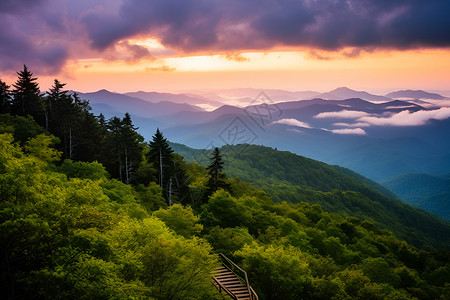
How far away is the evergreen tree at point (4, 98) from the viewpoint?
190 feet

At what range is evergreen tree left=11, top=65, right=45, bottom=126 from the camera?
58469 millimetres

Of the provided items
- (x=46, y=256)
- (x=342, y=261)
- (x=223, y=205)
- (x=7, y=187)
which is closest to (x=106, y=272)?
(x=46, y=256)

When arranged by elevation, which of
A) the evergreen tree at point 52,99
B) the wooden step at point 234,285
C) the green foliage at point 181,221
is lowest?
the wooden step at point 234,285

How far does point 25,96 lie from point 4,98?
605cm

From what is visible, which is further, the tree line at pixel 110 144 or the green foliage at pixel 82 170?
the tree line at pixel 110 144

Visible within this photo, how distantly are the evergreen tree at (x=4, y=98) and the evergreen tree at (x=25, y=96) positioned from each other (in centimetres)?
107

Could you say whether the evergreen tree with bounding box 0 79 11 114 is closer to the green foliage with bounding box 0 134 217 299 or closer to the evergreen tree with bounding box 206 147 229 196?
the evergreen tree with bounding box 206 147 229 196

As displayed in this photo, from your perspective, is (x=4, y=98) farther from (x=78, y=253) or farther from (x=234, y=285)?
(x=234, y=285)

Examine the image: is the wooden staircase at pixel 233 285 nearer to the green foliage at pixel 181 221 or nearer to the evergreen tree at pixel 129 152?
the green foliage at pixel 181 221

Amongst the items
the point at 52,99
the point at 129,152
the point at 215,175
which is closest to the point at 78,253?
the point at 129,152

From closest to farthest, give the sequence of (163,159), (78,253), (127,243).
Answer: (78,253)
(127,243)
(163,159)

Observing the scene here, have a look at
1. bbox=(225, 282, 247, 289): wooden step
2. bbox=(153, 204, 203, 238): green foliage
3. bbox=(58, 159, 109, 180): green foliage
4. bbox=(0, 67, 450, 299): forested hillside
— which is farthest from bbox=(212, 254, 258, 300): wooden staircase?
bbox=(58, 159, 109, 180): green foliage

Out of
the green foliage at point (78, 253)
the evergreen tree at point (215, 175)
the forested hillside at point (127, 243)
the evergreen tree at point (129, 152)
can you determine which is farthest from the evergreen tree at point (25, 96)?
the green foliage at point (78, 253)

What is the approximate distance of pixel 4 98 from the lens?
198ft
